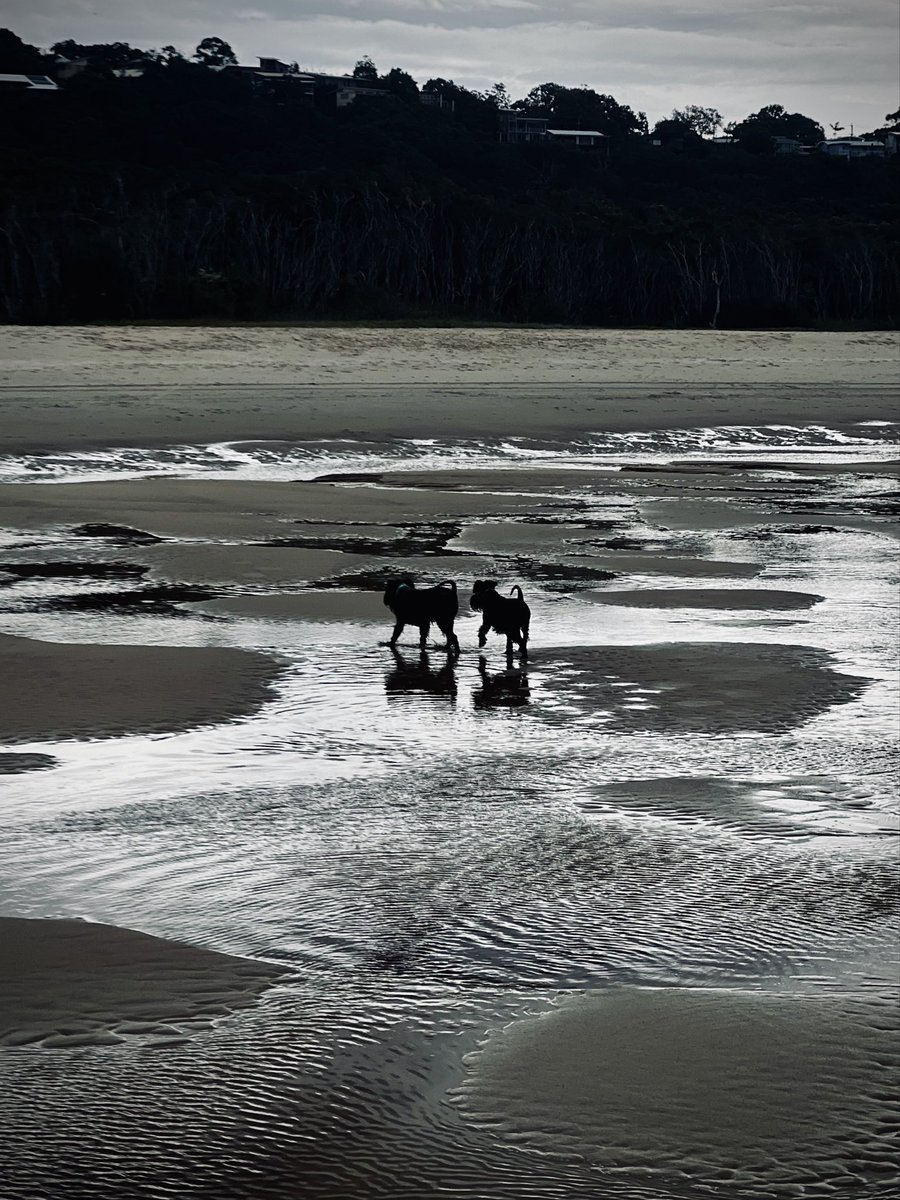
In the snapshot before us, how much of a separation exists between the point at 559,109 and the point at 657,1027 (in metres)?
129

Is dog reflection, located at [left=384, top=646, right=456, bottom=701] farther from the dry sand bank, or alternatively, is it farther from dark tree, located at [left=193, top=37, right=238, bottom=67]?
dark tree, located at [left=193, top=37, right=238, bottom=67]

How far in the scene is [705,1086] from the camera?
11.8ft

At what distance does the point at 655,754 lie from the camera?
21.2ft

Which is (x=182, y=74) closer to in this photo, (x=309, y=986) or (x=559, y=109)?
(x=559, y=109)

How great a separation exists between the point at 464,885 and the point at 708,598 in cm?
578

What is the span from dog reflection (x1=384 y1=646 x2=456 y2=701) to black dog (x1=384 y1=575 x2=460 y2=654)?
0.13 meters

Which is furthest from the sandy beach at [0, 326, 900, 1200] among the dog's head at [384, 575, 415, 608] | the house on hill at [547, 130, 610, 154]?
the house on hill at [547, 130, 610, 154]

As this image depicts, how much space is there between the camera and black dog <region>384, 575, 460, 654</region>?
328 inches

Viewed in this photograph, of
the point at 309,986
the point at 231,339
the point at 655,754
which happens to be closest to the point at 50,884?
the point at 309,986

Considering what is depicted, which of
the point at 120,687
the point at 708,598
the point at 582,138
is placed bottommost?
the point at 120,687

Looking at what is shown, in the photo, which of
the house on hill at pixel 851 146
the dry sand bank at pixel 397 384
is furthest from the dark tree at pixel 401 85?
the dry sand bank at pixel 397 384

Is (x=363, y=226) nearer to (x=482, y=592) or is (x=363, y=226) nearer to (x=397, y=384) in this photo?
(x=397, y=384)

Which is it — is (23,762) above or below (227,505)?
below

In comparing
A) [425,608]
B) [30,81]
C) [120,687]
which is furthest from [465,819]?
[30,81]
